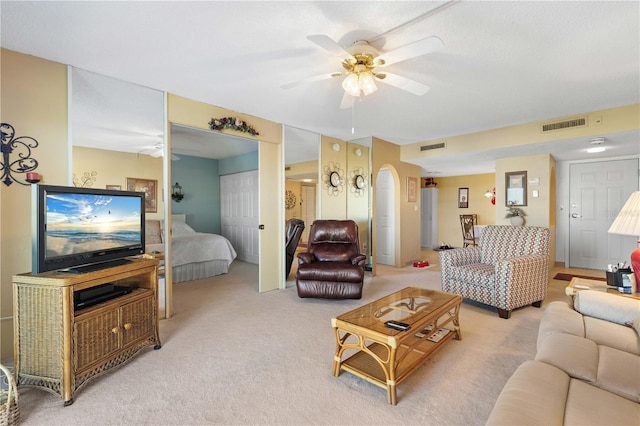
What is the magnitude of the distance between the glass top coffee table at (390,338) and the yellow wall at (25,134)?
8.27 ft

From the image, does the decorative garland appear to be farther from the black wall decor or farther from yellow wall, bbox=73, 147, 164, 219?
the black wall decor

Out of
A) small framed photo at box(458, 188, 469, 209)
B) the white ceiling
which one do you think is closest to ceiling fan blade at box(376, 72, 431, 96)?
the white ceiling

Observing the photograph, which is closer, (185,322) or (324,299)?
(185,322)

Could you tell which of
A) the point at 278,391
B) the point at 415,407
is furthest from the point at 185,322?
the point at 415,407

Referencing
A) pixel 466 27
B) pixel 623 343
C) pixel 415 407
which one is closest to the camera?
pixel 623 343

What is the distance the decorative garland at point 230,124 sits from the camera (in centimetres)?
352

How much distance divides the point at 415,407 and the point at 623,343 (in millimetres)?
1170

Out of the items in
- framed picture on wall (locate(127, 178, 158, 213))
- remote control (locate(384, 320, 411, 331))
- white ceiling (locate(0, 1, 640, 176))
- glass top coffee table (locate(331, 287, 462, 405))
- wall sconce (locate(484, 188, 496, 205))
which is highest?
white ceiling (locate(0, 1, 640, 176))

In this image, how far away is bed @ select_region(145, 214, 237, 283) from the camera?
177 inches

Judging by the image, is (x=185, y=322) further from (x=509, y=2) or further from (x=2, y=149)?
(x=509, y=2)

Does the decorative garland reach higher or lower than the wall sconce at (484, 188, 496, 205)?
higher

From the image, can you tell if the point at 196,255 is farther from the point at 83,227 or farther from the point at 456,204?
the point at 456,204

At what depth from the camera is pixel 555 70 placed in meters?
2.62

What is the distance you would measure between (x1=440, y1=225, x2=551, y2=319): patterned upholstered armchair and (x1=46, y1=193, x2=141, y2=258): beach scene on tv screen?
3373mm
